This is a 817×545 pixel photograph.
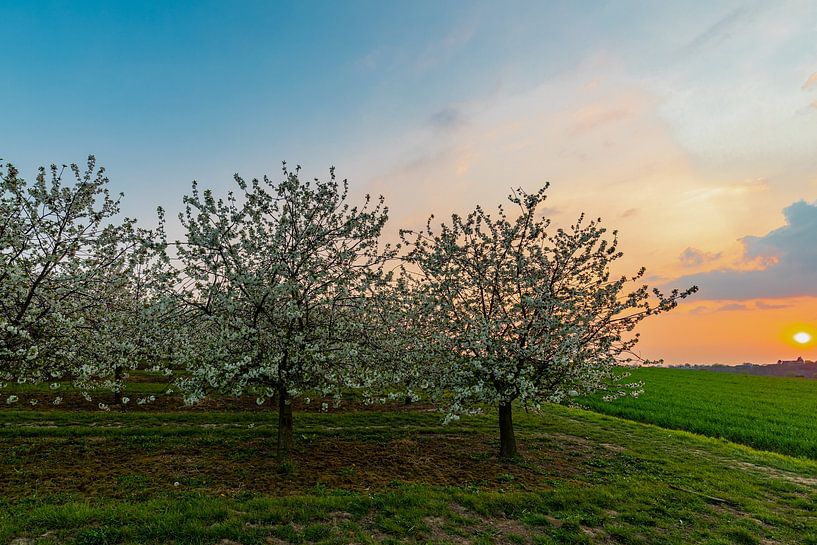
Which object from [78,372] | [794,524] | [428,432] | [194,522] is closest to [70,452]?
[78,372]

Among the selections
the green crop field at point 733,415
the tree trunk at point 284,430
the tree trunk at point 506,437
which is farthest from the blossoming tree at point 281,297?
the green crop field at point 733,415

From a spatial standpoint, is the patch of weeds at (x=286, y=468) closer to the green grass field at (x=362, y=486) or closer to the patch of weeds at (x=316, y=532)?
the green grass field at (x=362, y=486)

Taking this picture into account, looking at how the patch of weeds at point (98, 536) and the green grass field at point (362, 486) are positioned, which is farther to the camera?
the green grass field at point (362, 486)

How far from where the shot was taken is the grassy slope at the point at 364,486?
30.7 ft

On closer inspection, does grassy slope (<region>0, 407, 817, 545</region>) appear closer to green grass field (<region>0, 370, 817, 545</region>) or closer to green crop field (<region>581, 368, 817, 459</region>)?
green grass field (<region>0, 370, 817, 545</region>)

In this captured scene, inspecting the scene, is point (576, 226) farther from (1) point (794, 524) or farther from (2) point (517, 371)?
(1) point (794, 524)

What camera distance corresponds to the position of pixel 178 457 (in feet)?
45.8

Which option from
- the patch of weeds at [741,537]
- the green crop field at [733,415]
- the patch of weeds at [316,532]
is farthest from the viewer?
the green crop field at [733,415]

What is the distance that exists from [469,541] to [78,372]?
12.6m

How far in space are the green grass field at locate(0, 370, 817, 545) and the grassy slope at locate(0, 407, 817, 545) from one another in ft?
0.18

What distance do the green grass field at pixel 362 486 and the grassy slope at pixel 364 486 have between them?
0.05 m

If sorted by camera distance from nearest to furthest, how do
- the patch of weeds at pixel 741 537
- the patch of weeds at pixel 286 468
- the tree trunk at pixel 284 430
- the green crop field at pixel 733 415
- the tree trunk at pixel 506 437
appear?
the patch of weeds at pixel 741 537 < the patch of weeds at pixel 286 468 < the tree trunk at pixel 284 430 < the tree trunk at pixel 506 437 < the green crop field at pixel 733 415

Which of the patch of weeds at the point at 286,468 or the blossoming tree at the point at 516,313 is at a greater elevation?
the blossoming tree at the point at 516,313

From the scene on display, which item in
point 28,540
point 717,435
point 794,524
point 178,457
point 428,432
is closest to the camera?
point 28,540
